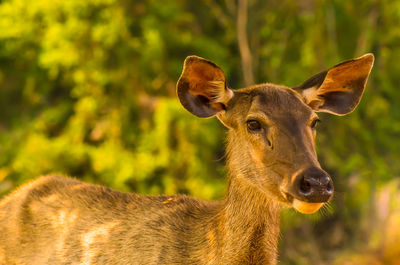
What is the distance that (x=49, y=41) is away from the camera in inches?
476

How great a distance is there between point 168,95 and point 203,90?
8.00 meters

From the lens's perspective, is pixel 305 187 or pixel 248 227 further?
pixel 248 227

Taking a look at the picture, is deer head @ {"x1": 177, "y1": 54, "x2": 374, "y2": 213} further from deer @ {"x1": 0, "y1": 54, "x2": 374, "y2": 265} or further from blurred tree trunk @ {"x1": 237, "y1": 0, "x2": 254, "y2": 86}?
blurred tree trunk @ {"x1": 237, "y1": 0, "x2": 254, "y2": 86}

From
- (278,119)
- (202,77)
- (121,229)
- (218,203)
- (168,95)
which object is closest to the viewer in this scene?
(278,119)

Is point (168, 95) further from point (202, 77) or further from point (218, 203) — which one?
point (202, 77)

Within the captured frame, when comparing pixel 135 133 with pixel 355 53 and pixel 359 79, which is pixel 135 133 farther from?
pixel 359 79

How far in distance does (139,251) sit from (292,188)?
147 centimetres

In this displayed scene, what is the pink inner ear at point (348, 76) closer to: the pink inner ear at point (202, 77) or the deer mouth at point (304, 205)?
the pink inner ear at point (202, 77)

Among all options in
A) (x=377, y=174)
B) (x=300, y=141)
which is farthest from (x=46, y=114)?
(x=300, y=141)

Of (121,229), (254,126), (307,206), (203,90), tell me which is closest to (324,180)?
(307,206)

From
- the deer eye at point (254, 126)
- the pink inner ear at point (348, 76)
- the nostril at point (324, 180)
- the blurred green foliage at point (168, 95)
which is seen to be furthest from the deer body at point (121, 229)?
the blurred green foliage at point (168, 95)

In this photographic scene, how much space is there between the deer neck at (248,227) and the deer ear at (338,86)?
0.95m

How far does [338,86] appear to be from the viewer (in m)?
5.31

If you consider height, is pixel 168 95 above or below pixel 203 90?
above
